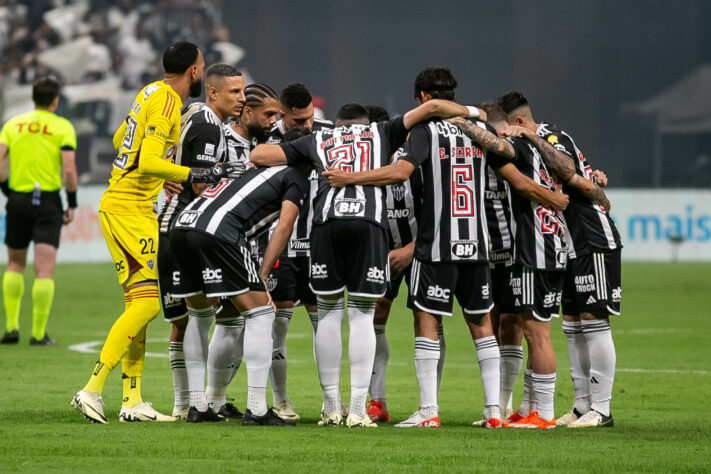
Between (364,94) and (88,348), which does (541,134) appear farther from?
(364,94)

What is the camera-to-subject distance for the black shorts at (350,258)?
648 centimetres

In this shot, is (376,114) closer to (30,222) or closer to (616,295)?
(616,295)

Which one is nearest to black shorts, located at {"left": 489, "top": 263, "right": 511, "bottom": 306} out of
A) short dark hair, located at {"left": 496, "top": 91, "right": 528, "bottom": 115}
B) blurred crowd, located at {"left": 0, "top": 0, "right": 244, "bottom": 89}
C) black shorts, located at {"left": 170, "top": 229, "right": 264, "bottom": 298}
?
short dark hair, located at {"left": 496, "top": 91, "right": 528, "bottom": 115}

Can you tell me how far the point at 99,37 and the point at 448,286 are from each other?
24.1 m

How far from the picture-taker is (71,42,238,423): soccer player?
6.60m

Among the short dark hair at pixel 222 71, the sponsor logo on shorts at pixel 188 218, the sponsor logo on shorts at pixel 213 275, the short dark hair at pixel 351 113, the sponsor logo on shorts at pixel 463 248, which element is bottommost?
the sponsor logo on shorts at pixel 213 275

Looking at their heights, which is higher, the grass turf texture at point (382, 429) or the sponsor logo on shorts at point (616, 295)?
the sponsor logo on shorts at point (616, 295)

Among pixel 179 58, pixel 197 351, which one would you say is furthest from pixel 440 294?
pixel 179 58

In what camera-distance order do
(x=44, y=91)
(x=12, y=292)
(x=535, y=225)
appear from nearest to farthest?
1. (x=535, y=225)
2. (x=44, y=91)
3. (x=12, y=292)

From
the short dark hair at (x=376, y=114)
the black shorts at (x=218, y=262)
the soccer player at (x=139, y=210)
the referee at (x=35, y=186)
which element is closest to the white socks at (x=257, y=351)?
the black shorts at (x=218, y=262)

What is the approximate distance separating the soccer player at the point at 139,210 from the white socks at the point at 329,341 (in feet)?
3.13

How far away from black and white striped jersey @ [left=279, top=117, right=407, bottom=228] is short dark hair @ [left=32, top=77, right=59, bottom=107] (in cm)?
561

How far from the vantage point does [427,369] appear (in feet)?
21.6

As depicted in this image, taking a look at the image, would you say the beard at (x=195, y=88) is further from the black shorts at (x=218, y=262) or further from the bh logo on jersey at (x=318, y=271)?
the bh logo on jersey at (x=318, y=271)
